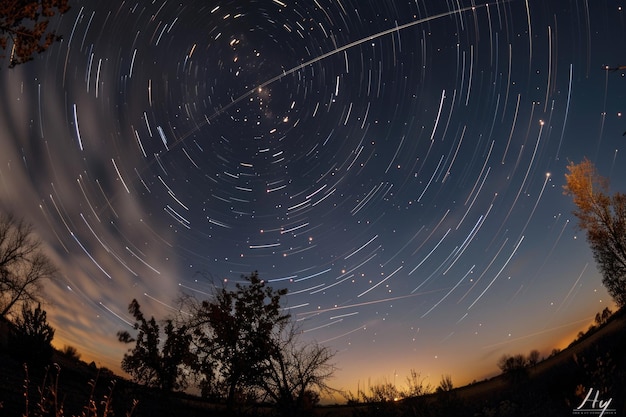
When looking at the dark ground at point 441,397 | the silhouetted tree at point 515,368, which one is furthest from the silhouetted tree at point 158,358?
the silhouetted tree at point 515,368

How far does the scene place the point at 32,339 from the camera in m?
16.8

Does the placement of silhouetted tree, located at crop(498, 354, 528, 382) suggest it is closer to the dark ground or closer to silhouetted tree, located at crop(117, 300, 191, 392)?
the dark ground

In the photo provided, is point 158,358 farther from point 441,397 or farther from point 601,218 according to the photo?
point 601,218

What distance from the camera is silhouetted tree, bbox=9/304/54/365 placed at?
16359mm

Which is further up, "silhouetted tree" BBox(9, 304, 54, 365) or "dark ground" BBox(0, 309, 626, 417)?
"silhouetted tree" BBox(9, 304, 54, 365)

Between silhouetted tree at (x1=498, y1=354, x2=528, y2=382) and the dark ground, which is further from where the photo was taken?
silhouetted tree at (x1=498, y1=354, x2=528, y2=382)

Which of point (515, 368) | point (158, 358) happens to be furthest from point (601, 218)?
point (158, 358)

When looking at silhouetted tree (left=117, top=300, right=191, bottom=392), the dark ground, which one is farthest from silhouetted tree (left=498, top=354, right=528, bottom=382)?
silhouetted tree (left=117, top=300, right=191, bottom=392)

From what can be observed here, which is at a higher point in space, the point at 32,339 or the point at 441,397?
the point at 32,339

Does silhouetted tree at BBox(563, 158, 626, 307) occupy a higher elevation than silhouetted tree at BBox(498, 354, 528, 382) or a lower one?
higher

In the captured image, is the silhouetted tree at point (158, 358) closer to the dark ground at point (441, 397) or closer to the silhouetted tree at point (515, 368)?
the dark ground at point (441, 397)

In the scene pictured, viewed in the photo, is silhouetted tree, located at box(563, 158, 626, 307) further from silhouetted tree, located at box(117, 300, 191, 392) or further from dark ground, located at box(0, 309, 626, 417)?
silhouetted tree, located at box(117, 300, 191, 392)

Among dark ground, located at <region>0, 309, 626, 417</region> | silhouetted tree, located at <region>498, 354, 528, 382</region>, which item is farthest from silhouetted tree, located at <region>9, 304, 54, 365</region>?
silhouetted tree, located at <region>498, 354, 528, 382</region>

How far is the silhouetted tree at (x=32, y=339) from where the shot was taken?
16.4 meters
